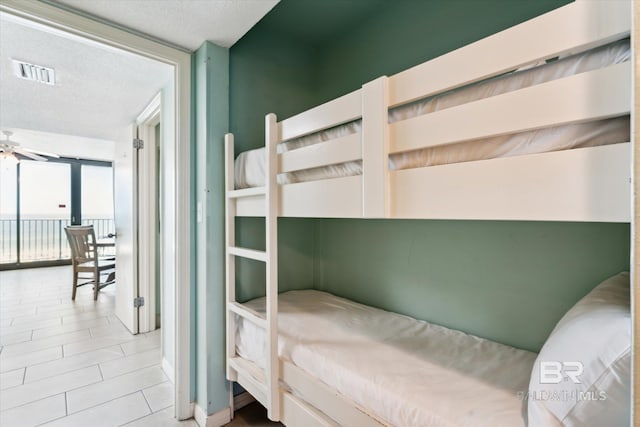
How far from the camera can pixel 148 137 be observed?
3.00 m

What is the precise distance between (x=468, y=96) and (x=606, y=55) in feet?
0.93

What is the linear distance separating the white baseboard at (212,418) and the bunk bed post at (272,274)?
1.90 feet

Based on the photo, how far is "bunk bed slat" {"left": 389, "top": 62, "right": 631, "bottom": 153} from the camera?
1.99 feet

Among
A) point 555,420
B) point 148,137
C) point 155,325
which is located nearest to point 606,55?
point 555,420

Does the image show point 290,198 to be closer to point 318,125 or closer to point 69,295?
point 318,125

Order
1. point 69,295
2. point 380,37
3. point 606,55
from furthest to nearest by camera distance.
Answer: point 69,295
point 380,37
point 606,55

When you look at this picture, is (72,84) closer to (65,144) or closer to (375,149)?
(375,149)

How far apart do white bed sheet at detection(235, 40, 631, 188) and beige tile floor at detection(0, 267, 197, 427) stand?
1939 mm

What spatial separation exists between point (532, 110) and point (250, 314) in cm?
140

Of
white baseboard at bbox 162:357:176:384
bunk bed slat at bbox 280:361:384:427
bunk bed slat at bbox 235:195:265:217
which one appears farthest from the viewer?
white baseboard at bbox 162:357:176:384

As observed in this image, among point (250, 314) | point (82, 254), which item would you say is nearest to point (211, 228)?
point (250, 314)

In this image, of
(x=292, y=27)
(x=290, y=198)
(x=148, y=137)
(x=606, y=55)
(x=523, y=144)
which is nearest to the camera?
(x=606, y=55)

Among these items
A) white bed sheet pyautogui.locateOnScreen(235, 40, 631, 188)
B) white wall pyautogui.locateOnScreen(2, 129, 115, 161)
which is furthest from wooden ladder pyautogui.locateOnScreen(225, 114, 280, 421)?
white wall pyautogui.locateOnScreen(2, 129, 115, 161)

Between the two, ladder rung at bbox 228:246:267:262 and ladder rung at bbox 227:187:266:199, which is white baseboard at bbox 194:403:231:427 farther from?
ladder rung at bbox 227:187:266:199
